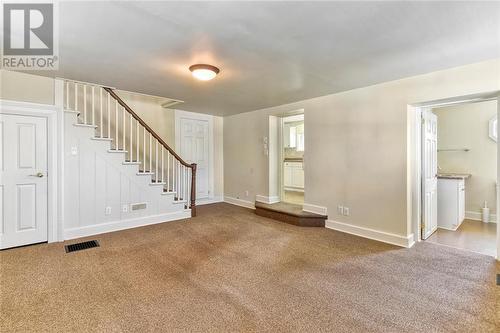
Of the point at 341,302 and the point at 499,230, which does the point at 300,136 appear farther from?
the point at 341,302

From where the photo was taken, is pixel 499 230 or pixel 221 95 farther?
pixel 221 95

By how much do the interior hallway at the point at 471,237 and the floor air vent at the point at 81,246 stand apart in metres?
4.91

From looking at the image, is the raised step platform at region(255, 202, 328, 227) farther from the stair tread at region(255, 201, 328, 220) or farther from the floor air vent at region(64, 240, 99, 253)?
the floor air vent at region(64, 240, 99, 253)

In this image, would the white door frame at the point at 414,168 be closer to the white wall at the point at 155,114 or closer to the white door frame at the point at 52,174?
the white wall at the point at 155,114

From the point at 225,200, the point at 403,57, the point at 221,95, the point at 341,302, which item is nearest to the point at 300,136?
the point at 225,200

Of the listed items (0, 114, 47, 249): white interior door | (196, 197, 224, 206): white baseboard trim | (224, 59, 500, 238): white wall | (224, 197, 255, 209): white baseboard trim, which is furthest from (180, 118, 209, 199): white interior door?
(0, 114, 47, 249): white interior door

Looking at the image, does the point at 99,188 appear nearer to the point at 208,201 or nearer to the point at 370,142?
the point at 208,201

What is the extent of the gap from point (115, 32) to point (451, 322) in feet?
11.9

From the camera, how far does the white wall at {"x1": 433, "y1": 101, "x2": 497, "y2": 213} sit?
4.38 m

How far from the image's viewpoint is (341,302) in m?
2.00

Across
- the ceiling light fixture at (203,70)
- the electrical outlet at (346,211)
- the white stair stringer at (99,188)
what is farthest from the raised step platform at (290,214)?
the ceiling light fixture at (203,70)

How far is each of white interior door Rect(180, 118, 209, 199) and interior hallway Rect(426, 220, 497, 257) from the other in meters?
4.83

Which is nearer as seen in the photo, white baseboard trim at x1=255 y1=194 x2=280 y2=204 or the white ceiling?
the white ceiling

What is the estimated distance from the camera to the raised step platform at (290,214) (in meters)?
4.20
